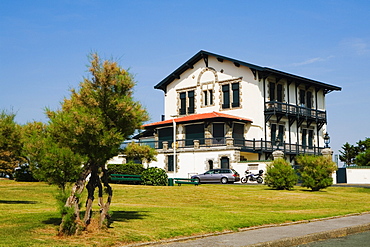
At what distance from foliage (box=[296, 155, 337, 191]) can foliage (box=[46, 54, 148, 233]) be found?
796 inches

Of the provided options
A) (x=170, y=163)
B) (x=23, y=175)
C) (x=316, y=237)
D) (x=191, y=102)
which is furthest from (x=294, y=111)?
(x=316, y=237)

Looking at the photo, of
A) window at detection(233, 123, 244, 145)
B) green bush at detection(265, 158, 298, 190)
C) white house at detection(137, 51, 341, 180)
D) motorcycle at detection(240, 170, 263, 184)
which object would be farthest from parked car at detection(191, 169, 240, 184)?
green bush at detection(265, 158, 298, 190)

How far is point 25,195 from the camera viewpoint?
73.5ft

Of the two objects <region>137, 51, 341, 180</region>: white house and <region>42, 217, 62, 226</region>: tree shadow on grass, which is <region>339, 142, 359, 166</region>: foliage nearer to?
<region>137, 51, 341, 180</region>: white house

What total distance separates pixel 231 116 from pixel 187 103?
25.1ft

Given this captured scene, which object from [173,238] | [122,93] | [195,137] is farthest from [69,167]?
[195,137]

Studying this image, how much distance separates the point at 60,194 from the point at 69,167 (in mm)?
998

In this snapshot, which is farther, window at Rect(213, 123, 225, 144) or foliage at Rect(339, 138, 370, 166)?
foliage at Rect(339, 138, 370, 166)

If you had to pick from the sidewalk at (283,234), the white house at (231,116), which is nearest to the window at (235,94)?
the white house at (231,116)

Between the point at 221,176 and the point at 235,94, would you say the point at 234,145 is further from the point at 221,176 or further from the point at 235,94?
the point at 235,94

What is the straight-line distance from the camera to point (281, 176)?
2905 cm

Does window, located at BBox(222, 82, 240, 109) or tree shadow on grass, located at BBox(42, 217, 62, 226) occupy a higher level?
window, located at BBox(222, 82, 240, 109)

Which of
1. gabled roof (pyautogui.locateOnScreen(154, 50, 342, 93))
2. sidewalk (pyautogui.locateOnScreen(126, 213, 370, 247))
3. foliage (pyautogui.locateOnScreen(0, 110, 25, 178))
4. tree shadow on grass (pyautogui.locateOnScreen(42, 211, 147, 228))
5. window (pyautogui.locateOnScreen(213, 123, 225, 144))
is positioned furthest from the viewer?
gabled roof (pyautogui.locateOnScreen(154, 50, 342, 93))

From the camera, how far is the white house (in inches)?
1777
